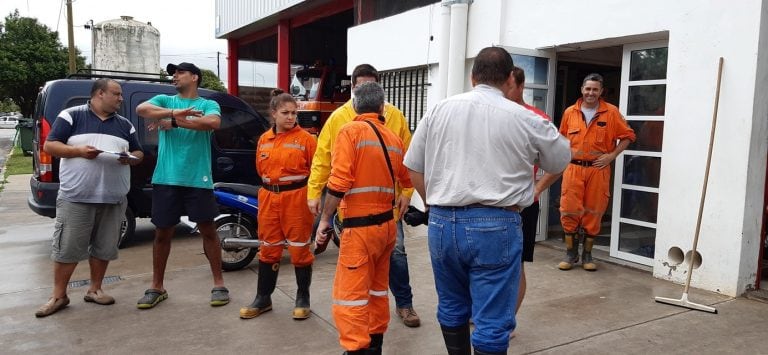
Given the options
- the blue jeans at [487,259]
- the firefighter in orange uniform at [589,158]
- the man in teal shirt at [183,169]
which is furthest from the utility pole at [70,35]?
the blue jeans at [487,259]

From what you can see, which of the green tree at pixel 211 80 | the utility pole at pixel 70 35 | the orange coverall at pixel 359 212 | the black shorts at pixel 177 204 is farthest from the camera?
the green tree at pixel 211 80

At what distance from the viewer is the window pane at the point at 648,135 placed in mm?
5367

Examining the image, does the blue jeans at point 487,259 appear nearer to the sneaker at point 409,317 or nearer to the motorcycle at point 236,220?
the sneaker at point 409,317

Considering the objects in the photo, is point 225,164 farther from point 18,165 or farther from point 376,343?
point 18,165

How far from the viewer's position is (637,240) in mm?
5668

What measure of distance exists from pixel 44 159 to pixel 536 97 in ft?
17.7

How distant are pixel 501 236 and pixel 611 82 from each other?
6.56 metres

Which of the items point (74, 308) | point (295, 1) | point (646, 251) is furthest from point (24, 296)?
point (295, 1)

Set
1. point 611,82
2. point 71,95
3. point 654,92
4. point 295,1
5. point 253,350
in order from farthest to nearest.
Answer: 1. point 295,1
2. point 611,82
3. point 71,95
4. point 654,92
5. point 253,350

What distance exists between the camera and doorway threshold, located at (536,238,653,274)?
5577mm

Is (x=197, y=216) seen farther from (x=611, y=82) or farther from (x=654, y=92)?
(x=611, y=82)

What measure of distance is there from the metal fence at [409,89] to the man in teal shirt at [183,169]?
13.5 ft

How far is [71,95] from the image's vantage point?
247 inches

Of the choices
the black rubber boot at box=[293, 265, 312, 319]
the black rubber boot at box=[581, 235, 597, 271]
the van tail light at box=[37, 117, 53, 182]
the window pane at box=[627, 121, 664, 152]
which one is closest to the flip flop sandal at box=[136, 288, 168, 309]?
the black rubber boot at box=[293, 265, 312, 319]
